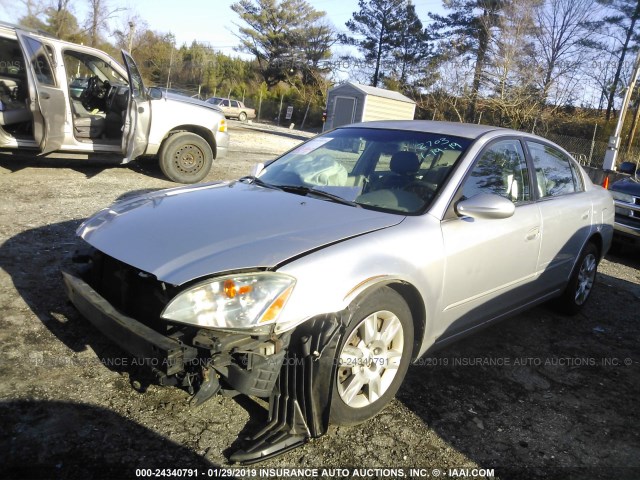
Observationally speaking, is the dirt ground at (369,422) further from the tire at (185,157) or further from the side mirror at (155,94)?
the side mirror at (155,94)

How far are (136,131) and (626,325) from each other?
21.0 ft

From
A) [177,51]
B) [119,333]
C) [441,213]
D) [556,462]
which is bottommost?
[556,462]

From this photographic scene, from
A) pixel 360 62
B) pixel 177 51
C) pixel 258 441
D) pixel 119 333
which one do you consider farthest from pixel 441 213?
pixel 177 51

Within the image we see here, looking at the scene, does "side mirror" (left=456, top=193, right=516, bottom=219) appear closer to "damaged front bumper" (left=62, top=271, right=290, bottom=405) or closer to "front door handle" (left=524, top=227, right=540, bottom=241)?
"front door handle" (left=524, top=227, right=540, bottom=241)

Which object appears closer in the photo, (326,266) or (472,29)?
(326,266)

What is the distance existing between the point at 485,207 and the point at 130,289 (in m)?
2.02

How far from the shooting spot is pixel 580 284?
4.75m

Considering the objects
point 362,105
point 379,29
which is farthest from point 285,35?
point 362,105

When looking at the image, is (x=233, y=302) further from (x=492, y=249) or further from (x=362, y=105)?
(x=362, y=105)

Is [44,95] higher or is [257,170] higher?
[44,95]

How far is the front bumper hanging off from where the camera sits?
7.52 ft

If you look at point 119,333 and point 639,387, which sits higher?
point 119,333

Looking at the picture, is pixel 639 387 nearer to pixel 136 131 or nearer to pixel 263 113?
pixel 136 131

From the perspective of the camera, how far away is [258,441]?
2400 millimetres
